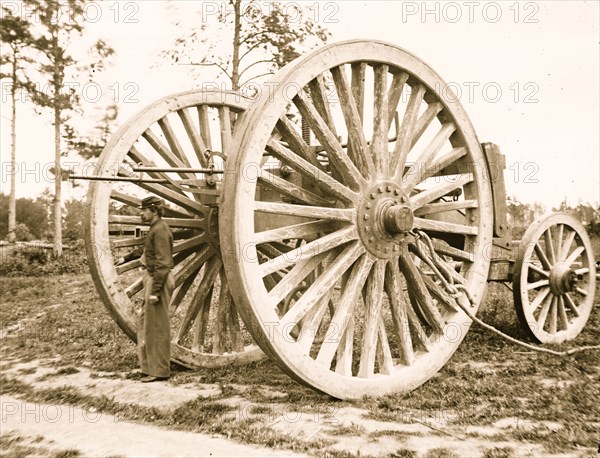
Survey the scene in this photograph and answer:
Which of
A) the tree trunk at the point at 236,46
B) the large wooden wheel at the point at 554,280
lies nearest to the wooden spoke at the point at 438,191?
the large wooden wheel at the point at 554,280

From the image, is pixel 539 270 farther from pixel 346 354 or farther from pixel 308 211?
pixel 308 211

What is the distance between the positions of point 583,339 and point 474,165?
2.87 m

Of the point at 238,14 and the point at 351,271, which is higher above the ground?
the point at 238,14

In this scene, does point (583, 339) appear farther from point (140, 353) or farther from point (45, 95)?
point (45, 95)

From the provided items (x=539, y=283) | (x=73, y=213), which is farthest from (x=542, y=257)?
(x=73, y=213)

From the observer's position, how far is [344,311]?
188 inches

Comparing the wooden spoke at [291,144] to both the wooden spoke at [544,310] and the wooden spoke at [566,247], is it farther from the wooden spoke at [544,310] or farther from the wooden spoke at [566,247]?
the wooden spoke at [566,247]

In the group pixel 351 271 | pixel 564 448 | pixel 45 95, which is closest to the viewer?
pixel 564 448

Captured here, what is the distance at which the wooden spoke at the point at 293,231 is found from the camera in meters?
4.45

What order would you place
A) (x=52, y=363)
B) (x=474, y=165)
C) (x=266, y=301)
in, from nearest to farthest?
(x=266, y=301), (x=474, y=165), (x=52, y=363)

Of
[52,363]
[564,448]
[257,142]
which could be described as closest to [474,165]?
[257,142]

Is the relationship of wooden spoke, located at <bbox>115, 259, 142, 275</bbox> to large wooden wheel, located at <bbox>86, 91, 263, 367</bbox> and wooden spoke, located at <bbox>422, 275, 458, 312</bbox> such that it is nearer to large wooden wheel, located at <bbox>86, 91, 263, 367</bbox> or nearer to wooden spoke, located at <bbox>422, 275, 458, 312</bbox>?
large wooden wheel, located at <bbox>86, 91, 263, 367</bbox>

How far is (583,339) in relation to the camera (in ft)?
23.6

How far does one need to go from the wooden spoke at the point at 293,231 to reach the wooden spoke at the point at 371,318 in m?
0.53
